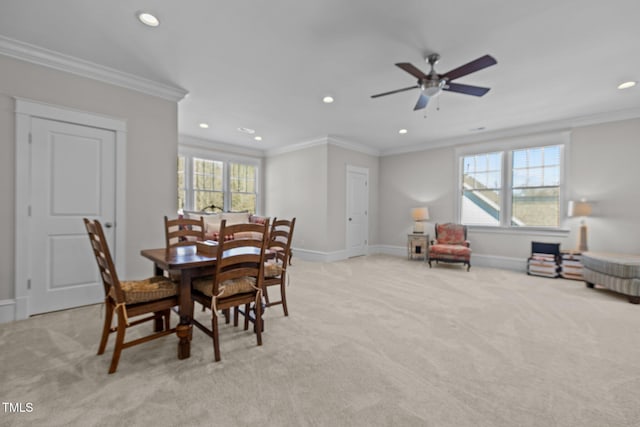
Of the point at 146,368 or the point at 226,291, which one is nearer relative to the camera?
the point at 146,368

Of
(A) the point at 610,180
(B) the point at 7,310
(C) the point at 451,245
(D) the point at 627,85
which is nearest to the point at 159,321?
(B) the point at 7,310

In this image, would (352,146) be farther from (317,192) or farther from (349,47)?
(349,47)

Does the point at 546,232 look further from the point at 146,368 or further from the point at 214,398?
the point at 146,368

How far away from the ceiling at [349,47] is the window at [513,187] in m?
1.02

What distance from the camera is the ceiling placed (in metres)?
2.24

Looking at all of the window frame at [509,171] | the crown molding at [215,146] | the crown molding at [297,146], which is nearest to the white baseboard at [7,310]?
the crown molding at [215,146]

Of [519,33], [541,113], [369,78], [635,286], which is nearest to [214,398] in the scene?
[369,78]

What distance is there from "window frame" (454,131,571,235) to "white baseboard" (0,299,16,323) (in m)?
6.98

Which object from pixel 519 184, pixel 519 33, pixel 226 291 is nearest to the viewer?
pixel 226 291

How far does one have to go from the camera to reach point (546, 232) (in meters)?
5.07

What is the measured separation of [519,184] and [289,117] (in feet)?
15.2

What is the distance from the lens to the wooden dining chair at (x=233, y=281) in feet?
6.62

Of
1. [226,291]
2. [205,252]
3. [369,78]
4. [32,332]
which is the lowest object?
[32,332]

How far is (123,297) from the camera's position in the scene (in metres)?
1.86
